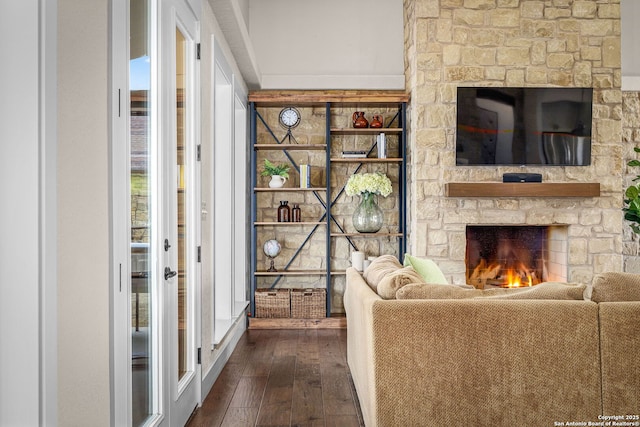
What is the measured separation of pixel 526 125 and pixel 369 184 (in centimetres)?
161

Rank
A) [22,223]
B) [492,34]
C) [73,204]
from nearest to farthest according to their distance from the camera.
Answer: [22,223] → [73,204] → [492,34]

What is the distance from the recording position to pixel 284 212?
562 centimetres

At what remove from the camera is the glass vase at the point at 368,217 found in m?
5.48

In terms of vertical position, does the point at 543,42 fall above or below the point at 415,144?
above

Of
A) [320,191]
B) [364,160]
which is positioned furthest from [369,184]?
[320,191]

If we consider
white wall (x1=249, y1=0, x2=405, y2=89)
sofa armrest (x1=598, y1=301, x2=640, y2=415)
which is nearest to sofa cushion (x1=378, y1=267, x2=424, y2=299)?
sofa armrest (x1=598, y1=301, x2=640, y2=415)

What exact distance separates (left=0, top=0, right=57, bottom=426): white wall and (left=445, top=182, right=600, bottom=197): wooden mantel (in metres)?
4.15

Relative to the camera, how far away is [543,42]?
512 centimetres

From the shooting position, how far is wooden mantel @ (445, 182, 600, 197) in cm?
495

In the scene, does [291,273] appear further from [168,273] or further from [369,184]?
[168,273]

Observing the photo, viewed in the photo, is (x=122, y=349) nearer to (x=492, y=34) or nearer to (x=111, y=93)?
(x=111, y=93)

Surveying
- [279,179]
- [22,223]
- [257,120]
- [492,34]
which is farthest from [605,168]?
[22,223]

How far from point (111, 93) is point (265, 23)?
14.6ft

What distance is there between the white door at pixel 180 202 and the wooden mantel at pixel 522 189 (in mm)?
2716
